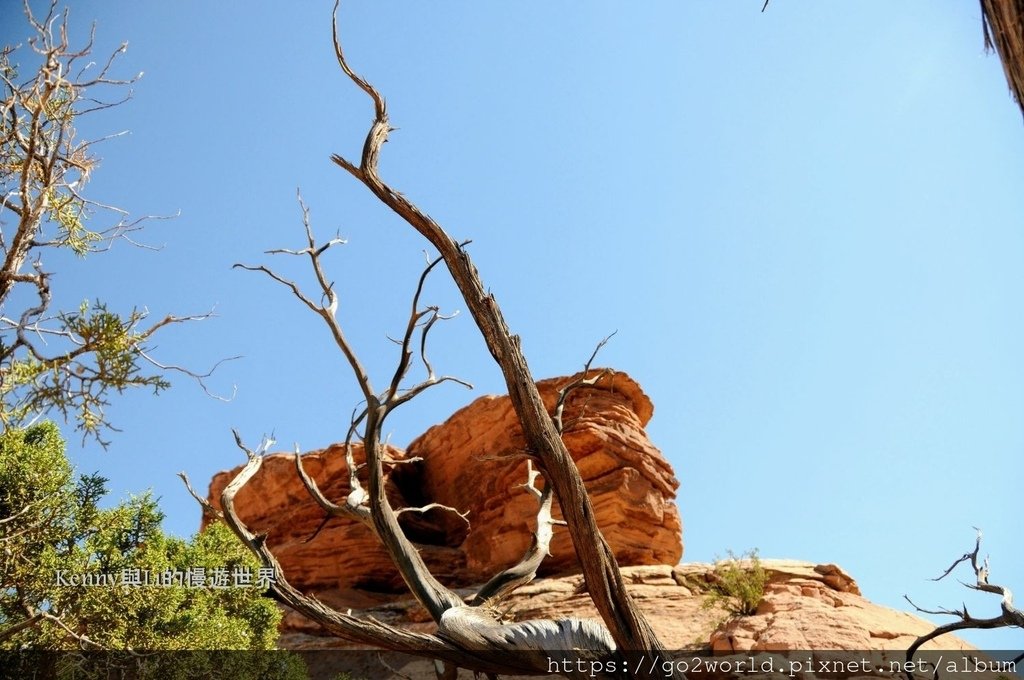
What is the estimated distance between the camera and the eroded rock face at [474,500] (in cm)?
2044

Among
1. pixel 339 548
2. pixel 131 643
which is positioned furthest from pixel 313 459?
pixel 131 643

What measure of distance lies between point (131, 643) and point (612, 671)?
696 centimetres

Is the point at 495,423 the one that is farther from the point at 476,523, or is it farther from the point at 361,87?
the point at 361,87

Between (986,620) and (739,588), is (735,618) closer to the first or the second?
(739,588)

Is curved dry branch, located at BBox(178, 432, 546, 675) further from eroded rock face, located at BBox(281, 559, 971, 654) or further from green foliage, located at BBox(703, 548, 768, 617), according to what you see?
green foliage, located at BBox(703, 548, 768, 617)

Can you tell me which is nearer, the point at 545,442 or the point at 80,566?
the point at 545,442

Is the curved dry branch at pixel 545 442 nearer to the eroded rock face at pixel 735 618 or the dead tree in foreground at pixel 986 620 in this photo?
the dead tree in foreground at pixel 986 620

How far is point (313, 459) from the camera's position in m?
23.2

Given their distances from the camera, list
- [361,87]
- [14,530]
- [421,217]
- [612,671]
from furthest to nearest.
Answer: [14,530], [361,87], [421,217], [612,671]

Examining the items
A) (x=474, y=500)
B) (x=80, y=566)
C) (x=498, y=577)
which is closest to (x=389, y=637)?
(x=498, y=577)

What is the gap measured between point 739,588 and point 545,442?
41.4 feet

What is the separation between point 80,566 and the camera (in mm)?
9180

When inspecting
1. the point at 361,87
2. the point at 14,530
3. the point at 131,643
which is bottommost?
the point at 131,643

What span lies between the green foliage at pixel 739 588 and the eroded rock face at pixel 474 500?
9.86ft
